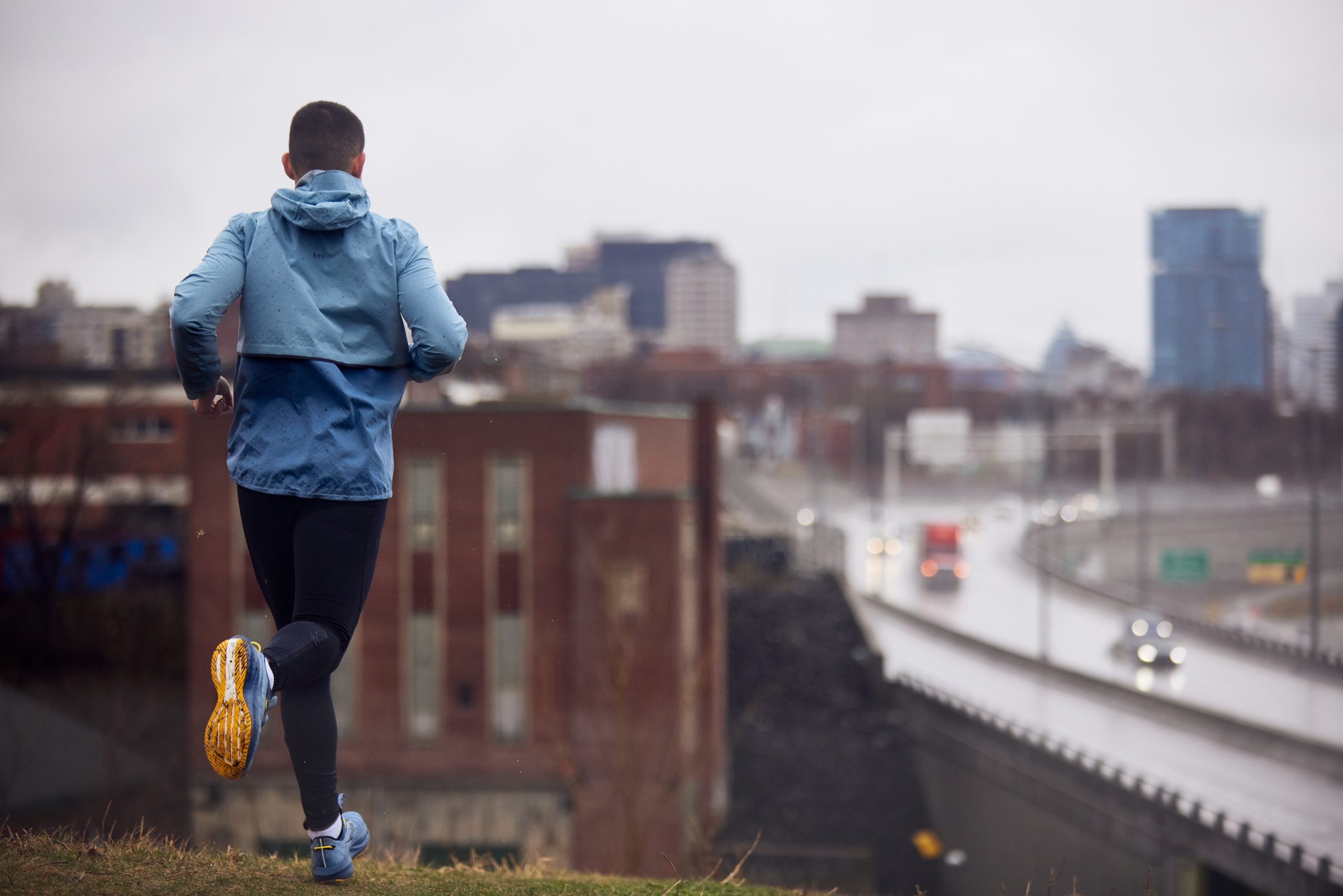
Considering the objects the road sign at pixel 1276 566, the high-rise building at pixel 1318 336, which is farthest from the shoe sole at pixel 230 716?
the road sign at pixel 1276 566

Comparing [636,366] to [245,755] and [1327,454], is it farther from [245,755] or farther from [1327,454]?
[245,755]

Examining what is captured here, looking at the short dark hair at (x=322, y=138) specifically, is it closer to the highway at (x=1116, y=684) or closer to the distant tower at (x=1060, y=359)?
the highway at (x=1116, y=684)

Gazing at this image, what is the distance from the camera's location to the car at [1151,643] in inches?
1294

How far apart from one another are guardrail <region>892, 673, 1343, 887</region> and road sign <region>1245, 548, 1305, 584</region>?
5856 mm

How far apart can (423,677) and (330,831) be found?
16575 mm

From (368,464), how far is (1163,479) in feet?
144

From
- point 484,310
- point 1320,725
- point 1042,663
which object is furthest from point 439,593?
point 1042,663

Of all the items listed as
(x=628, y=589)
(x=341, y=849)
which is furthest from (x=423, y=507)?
(x=341, y=849)

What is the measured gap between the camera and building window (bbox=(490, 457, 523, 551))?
1791cm

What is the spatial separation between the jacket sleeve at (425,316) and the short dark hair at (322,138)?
11.7 inches

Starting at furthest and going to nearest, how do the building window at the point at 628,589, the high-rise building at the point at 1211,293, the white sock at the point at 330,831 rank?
the high-rise building at the point at 1211,293, the building window at the point at 628,589, the white sock at the point at 330,831

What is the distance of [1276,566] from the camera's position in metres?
26.0

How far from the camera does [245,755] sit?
8.58 feet

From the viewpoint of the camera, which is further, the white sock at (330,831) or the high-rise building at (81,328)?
the high-rise building at (81,328)
